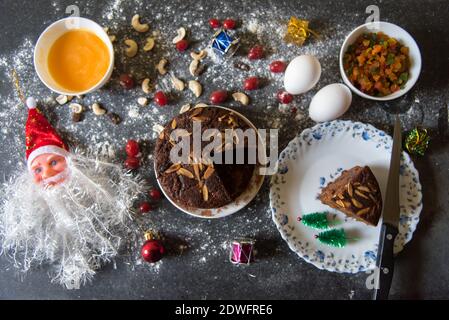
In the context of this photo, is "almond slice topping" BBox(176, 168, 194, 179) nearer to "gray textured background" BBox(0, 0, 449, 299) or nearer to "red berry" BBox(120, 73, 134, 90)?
"gray textured background" BBox(0, 0, 449, 299)

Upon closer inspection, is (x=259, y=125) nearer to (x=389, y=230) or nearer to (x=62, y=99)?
(x=389, y=230)

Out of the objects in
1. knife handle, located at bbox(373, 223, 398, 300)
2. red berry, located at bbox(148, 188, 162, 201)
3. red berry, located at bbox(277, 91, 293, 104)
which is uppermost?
red berry, located at bbox(277, 91, 293, 104)

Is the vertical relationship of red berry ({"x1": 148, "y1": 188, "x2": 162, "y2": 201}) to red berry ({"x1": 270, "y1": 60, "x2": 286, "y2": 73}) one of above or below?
below

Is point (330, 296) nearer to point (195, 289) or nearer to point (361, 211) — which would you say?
point (361, 211)

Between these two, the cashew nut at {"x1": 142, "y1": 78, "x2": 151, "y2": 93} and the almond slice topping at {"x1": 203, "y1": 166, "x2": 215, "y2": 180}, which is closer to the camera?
the almond slice topping at {"x1": 203, "y1": 166, "x2": 215, "y2": 180}

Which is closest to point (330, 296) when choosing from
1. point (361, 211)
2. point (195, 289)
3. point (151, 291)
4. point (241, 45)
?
point (361, 211)

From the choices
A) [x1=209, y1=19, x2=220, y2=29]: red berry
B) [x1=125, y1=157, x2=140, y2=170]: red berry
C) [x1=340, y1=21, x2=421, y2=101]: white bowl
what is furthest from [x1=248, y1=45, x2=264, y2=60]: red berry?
[x1=125, y1=157, x2=140, y2=170]: red berry
